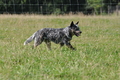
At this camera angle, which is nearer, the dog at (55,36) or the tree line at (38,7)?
the dog at (55,36)

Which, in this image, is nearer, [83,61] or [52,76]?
[52,76]

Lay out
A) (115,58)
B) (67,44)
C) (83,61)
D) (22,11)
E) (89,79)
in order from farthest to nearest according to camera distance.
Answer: (22,11) → (67,44) → (115,58) → (83,61) → (89,79)

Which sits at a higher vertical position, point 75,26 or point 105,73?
point 75,26

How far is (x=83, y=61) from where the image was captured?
307 inches

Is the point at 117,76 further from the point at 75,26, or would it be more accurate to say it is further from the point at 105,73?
the point at 75,26

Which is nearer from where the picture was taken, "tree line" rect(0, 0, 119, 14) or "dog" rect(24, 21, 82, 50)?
"dog" rect(24, 21, 82, 50)

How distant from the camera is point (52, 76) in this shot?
6.49m

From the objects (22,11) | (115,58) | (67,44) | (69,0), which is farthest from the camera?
(69,0)

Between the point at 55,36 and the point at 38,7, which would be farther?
the point at 38,7

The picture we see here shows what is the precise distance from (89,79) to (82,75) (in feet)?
0.91

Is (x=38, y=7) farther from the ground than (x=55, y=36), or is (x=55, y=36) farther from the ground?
(x=38, y=7)

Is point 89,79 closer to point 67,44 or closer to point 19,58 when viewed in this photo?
point 19,58

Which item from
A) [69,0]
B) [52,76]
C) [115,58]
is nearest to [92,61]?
[115,58]

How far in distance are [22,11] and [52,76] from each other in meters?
29.7
